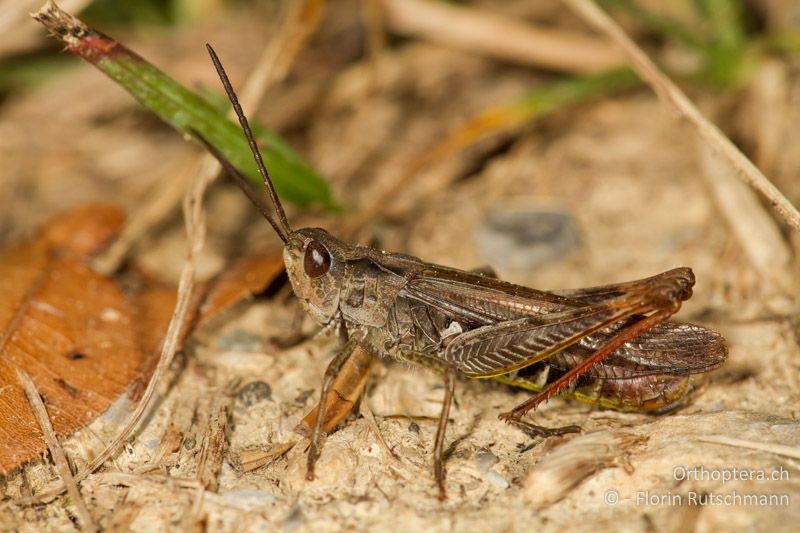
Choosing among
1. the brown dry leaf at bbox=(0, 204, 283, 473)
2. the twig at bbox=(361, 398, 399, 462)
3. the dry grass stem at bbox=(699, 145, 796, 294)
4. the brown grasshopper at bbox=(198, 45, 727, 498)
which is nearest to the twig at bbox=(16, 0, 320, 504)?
the brown dry leaf at bbox=(0, 204, 283, 473)

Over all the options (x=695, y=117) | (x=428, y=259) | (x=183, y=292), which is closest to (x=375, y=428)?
(x=183, y=292)

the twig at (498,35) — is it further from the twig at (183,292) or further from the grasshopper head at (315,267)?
the grasshopper head at (315,267)

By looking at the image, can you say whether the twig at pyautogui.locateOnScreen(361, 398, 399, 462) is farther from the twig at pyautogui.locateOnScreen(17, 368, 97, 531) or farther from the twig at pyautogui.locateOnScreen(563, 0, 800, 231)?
the twig at pyautogui.locateOnScreen(563, 0, 800, 231)

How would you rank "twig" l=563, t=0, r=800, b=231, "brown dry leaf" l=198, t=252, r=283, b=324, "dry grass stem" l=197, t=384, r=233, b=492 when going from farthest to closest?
"brown dry leaf" l=198, t=252, r=283, b=324
"twig" l=563, t=0, r=800, b=231
"dry grass stem" l=197, t=384, r=233, b=492

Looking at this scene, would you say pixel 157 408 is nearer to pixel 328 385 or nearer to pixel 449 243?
pixel 328 385

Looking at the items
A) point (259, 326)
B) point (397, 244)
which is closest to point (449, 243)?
point (397, 244)

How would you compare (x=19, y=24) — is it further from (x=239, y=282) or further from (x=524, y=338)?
(x=524, y=338)
